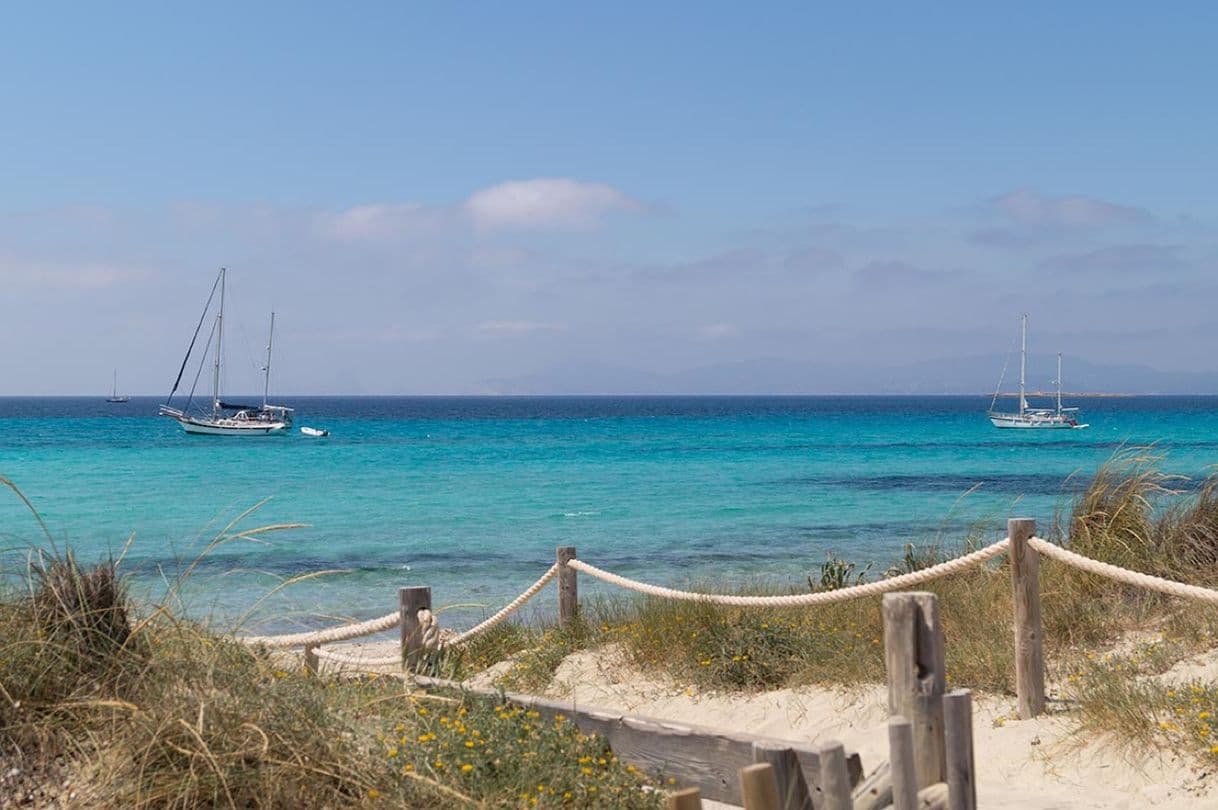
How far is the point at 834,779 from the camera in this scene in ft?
10.8

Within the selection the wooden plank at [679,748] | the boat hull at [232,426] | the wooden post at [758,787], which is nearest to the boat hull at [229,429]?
the boat hull at [232,426]

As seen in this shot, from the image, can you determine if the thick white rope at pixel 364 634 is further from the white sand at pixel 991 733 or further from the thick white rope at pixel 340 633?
the white sand at pixel 991 733

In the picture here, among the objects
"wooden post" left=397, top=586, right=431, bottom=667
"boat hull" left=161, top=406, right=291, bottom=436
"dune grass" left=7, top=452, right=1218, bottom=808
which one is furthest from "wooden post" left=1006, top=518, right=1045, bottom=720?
"boat hull" left=161, top=406, right=291, bottom=436

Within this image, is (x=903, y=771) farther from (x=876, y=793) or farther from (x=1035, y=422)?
(x=1035, y=422)

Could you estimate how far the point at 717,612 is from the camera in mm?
8867

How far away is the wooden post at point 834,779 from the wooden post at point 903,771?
22 cm

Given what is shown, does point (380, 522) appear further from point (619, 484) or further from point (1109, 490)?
point (1109, 490)

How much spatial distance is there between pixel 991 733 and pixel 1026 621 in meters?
0.68

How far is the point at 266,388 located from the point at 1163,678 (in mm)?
73313

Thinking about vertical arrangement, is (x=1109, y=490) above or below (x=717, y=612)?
above

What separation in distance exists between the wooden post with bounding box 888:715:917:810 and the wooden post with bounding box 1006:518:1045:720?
3.62m

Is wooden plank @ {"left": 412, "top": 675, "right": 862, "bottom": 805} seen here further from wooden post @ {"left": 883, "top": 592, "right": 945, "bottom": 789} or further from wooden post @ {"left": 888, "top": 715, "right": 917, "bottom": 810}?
wooden post @ {"left": 888, "top": 715, "right": 917, "bottom": 810}

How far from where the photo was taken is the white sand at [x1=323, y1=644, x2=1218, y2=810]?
18.9 ft

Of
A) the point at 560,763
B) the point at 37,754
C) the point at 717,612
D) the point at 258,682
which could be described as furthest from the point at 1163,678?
the point at 37,754
